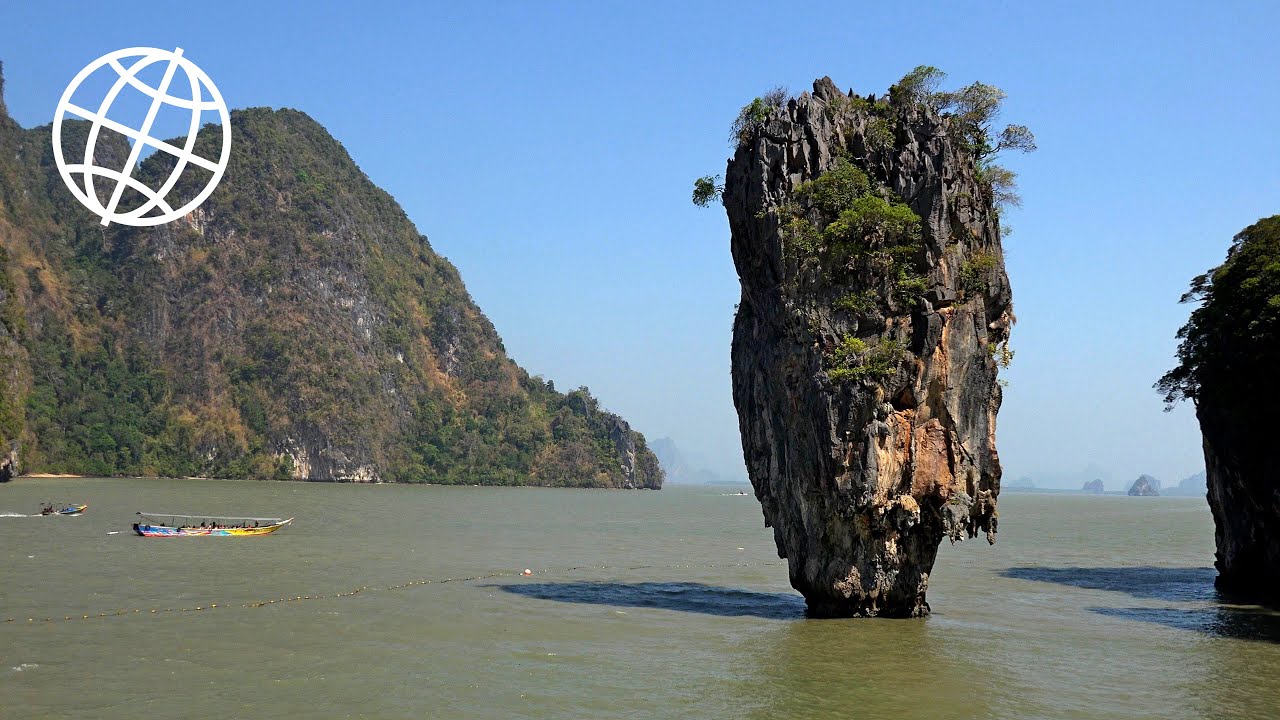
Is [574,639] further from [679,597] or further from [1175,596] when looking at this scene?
[1175,596]

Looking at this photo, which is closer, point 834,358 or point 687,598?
point 834,358

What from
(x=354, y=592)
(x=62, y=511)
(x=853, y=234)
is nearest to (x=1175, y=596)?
(x=853, y=234)

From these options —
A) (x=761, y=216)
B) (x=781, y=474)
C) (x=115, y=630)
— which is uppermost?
(x=761, y=216)

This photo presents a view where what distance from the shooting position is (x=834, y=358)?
89.2 ft

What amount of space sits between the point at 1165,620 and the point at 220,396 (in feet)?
518

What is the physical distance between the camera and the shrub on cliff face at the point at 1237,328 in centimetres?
3194

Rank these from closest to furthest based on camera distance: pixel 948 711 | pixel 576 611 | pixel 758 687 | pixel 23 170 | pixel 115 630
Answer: pixel 948 711 → pixel 758 687 → pixel 115 630 → pixel 576 611 → pixel 23 170

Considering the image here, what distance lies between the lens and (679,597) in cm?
3394

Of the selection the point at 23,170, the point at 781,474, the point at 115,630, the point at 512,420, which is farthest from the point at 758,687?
the point at 23,170

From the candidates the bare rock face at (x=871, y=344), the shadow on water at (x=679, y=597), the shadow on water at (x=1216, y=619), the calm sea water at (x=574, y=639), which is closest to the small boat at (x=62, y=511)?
the calm sea water at (x=574, y=639)

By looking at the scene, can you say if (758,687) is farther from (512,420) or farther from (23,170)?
(23,170)

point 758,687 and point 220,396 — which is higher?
A: point 220,396

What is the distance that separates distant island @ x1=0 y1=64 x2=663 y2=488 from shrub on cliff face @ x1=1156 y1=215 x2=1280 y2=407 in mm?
135948

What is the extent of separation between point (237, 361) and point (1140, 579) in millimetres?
154622
